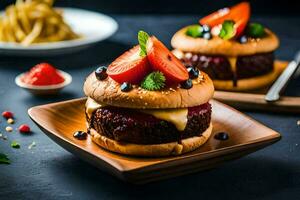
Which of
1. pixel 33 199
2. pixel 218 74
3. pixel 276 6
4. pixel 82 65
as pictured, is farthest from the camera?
pixel 276 6

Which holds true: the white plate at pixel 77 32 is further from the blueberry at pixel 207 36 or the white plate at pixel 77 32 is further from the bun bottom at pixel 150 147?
the bun bottom at pixel 150 147

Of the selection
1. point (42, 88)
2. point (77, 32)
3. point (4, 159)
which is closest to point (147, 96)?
point (4, 159)

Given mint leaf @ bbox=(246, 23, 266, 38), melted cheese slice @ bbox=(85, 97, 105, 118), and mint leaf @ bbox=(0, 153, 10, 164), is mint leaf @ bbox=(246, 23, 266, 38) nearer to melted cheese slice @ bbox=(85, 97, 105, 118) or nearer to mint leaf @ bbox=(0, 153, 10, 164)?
melted cheese slice @ bbox=(85, 97, 105, 118)

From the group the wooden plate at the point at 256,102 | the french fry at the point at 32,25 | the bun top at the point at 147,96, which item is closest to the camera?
the bun top at the point at 147,96

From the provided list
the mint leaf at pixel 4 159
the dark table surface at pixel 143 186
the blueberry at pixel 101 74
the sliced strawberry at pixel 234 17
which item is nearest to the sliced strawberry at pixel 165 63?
the blueberry at pixel 101 74

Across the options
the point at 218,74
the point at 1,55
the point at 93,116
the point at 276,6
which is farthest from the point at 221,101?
the point at 276,6

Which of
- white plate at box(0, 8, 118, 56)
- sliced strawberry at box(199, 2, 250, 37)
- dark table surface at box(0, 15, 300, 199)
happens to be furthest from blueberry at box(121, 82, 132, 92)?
white plate at box(0, 8, 118, 56)

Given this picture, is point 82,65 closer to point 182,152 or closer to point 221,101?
point 221,101
